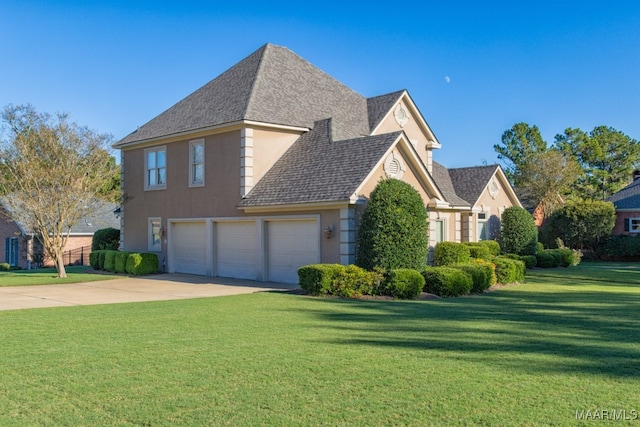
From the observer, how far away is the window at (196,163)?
75.1 feet

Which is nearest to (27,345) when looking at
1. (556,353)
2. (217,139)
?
(556,353)

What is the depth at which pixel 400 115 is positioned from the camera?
25.4 meters

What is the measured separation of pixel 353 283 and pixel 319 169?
17.9 feet

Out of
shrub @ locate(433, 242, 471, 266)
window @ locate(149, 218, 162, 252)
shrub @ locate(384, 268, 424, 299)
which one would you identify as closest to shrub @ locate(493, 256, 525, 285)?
shrub @ locate(433, 242, 471, 266)

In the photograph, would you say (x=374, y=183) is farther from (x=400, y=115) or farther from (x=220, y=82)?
(x=220, y=82)

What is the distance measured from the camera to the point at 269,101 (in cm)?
2238

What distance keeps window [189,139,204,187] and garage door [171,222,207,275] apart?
1.67m

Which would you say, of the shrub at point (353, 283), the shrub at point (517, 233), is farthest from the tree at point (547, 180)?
the shrub at point (353, 283)

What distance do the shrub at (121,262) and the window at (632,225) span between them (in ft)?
110

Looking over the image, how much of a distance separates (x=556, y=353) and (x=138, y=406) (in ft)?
18.5

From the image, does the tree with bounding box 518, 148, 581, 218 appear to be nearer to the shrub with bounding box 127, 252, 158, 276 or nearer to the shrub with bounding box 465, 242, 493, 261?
the shrub with bounding box 465, 242, 493, 261

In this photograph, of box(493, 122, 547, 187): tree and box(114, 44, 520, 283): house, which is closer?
box(114, 44, 520, 283): house

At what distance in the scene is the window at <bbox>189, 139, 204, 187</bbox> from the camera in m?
22.9

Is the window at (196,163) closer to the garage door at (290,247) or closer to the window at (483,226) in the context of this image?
the garage door at (290,247)
